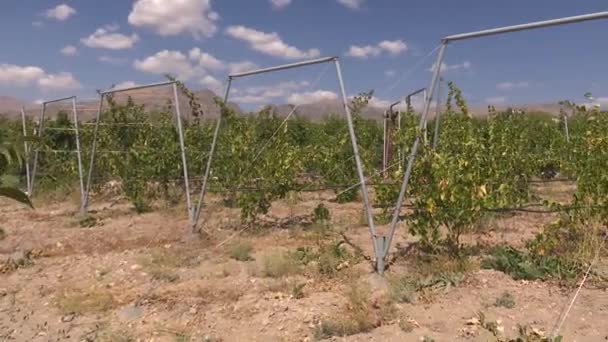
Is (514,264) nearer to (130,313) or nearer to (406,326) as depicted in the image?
(406,326)

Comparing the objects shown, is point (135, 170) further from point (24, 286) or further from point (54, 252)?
A: point (24, 286)

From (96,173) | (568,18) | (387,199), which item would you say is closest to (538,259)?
(387,199)

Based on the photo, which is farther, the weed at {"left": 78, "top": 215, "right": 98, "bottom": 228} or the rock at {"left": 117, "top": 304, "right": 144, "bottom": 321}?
the weed at {"left": 78, "top": 215, "right": 98, "bottom": 228}

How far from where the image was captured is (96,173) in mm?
9938

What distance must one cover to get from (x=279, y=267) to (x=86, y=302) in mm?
1608

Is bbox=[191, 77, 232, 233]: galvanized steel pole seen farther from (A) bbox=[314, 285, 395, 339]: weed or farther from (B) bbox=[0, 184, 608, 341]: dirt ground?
(A) bbox=[314, 285, 395, 339]: weed

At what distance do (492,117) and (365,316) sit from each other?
5551 millimetres

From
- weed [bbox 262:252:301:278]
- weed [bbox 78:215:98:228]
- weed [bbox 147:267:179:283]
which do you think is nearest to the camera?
weed [bbox 262:252:301:278]

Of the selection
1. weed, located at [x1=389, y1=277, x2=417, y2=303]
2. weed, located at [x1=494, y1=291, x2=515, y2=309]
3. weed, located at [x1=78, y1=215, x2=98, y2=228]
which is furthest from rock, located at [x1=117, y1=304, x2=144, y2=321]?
weed, located at [x1=78, y1=215, x2=98, y2=228]

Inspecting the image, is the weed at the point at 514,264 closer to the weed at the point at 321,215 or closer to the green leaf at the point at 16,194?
the weed at the point at 321,215

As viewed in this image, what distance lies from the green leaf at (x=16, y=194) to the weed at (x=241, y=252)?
4390 mm

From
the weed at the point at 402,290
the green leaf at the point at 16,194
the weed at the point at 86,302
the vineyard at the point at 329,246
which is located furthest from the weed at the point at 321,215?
the green leaf at the point at 16,194

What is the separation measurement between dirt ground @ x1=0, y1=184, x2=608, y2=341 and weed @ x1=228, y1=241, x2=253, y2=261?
2.8 inches

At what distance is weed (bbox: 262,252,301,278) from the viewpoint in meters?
4.74
